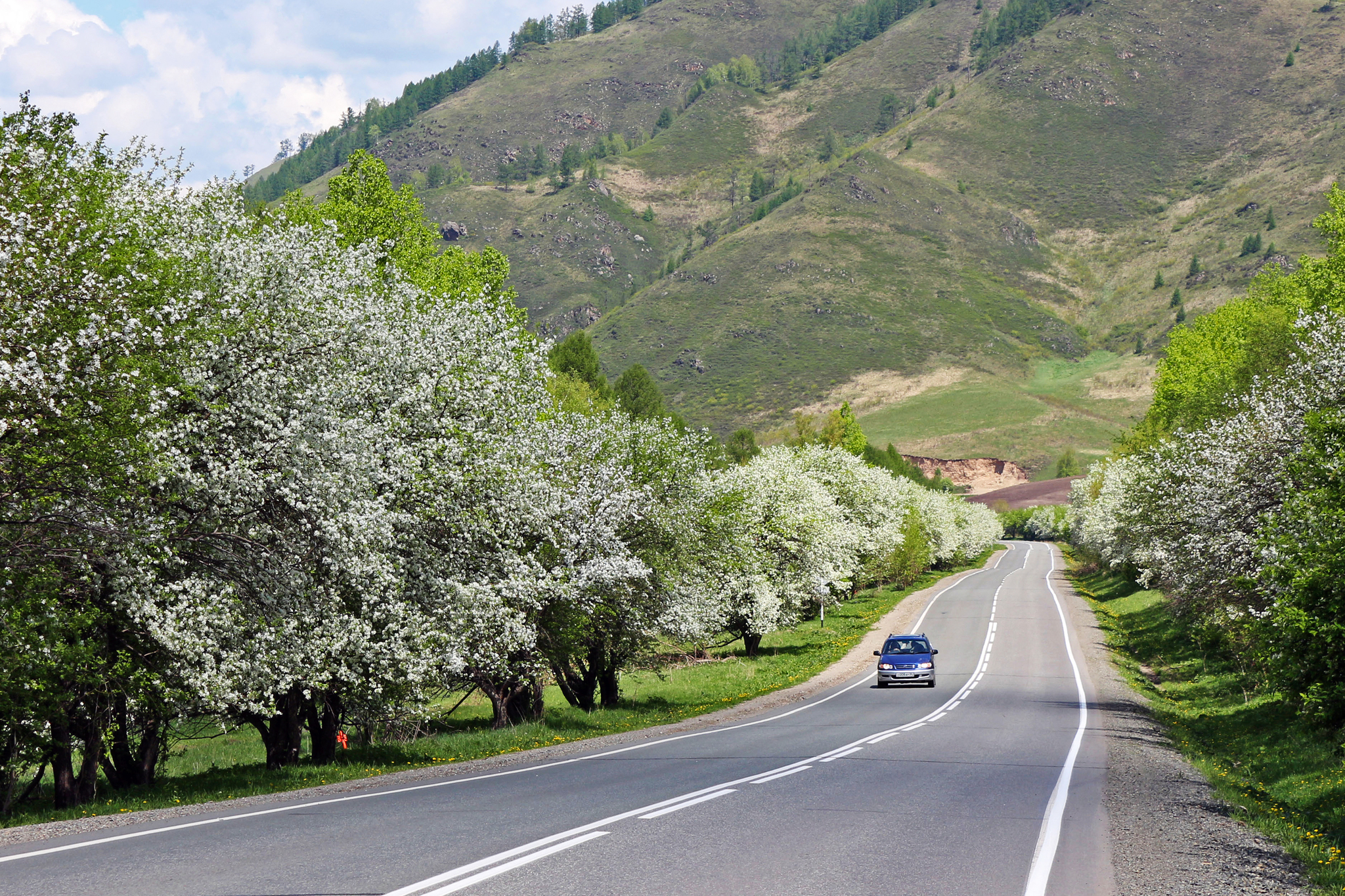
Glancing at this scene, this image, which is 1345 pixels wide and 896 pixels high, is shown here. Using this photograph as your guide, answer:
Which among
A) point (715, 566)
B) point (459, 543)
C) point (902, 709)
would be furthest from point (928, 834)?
point (715, 566)

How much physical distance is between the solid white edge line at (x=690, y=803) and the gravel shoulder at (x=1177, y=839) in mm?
4399

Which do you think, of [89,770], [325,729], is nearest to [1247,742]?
[325,729]

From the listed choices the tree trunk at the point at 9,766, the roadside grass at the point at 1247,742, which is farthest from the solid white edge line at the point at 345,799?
the roadside grass at the point at 1247,742

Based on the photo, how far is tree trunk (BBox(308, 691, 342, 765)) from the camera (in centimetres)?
1934

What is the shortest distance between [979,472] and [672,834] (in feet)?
552

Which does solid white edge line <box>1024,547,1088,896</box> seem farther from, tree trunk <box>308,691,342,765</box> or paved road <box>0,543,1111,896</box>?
tree trunk <box>308,691,342,765</box>

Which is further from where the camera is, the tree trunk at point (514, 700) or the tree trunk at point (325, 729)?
the tree trunk at point (514, 700)

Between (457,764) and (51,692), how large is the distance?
6649mm

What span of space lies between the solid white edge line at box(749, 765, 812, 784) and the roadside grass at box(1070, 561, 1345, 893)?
570cm

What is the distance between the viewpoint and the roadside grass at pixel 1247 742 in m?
12.2

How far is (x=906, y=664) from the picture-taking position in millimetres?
33188

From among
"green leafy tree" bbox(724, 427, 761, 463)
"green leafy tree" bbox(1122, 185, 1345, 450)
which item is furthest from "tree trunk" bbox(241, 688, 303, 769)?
"green leafy tree" bbox(724, 427, 761, 463)

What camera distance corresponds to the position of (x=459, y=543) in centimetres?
1903

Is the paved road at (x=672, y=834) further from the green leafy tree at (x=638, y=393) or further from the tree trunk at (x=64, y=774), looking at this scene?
the green leafy tree at (x=638, y=393)
